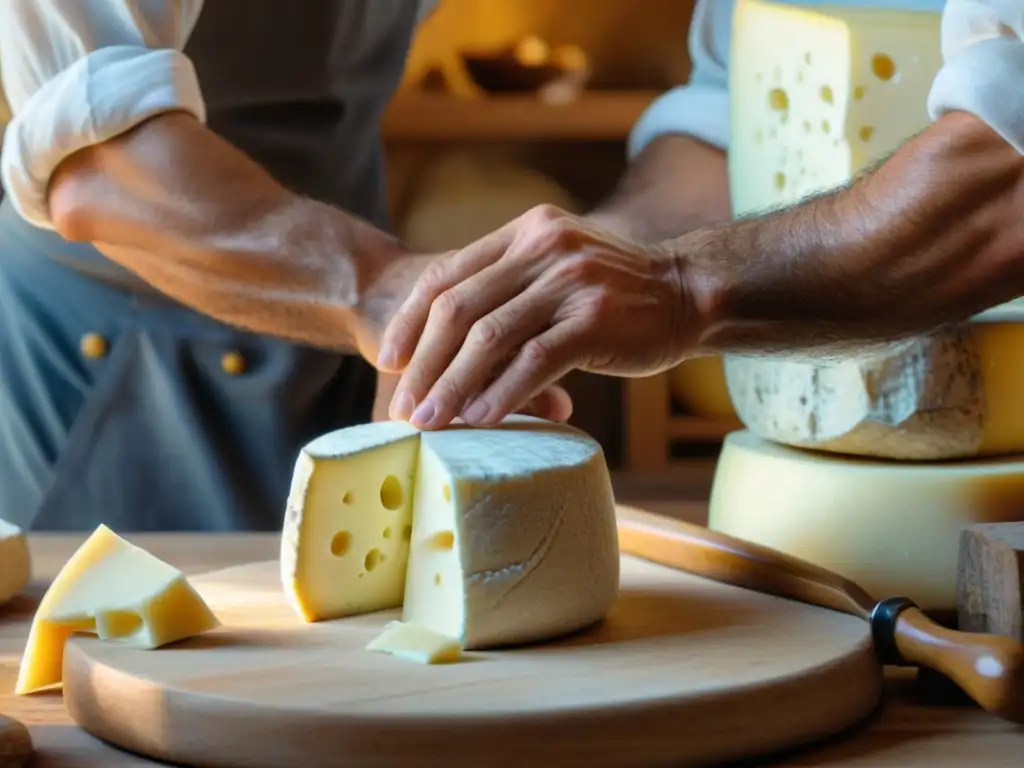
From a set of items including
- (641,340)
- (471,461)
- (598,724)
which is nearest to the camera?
(598,724)

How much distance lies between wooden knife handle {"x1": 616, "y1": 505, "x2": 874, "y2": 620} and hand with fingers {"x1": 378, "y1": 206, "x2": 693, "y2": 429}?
0.45ft

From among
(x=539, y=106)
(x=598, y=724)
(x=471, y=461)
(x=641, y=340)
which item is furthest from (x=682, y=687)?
(x=539, y=106)

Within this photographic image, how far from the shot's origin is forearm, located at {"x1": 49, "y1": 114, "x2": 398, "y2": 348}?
1351mm

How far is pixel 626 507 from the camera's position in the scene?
1.29 metres

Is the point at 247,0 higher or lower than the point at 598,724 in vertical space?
higher

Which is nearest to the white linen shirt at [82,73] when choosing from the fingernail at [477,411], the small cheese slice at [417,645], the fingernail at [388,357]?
the fingernail at [388,357]

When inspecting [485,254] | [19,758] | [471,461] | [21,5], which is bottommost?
[19,758]

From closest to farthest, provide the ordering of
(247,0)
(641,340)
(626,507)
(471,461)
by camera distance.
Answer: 1. (471,461)
2. (641,340)
3. (626,507)
4. (247,0)

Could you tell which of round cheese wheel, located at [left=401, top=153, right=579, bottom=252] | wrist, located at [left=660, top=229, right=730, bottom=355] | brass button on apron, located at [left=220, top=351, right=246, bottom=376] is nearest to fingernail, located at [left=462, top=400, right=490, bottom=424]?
wrist, located at [left=660, top=229, right=730, bottom=355]

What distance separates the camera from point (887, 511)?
107 cm

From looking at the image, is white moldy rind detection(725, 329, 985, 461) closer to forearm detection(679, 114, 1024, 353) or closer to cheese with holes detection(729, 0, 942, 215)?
forearm detection(679, 114, 1024, 353)

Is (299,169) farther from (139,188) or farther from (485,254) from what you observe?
(485,254)

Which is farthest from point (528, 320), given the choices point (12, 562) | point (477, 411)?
point (12, 562)

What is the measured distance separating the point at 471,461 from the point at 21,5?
0.70 meters
